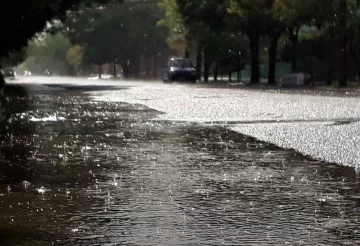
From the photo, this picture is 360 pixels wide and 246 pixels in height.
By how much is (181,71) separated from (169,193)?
5540 cm

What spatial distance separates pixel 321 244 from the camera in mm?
6172

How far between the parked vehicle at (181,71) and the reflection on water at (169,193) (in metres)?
48.7

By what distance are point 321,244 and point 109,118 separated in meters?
14.6

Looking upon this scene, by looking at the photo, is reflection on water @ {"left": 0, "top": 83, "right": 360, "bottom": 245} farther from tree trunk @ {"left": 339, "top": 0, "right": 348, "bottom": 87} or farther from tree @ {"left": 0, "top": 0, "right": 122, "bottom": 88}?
tree trunk @ {"left": 339, "top": 0, "right": 348, "bottom": 87}

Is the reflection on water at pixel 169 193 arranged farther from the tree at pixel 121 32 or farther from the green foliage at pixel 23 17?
the tree at pixel 121 32

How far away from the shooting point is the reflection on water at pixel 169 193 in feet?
21.6

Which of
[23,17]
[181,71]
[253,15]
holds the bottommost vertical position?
[181,71]

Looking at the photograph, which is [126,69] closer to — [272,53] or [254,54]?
[254,54]

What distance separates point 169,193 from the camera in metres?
8.61

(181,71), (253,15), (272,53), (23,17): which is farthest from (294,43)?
(23,17)

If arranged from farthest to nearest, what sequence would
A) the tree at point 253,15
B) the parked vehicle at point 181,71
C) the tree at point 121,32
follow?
the tree at point 121,32 → the parked vehicle at point 181,71 → the tree at point 253,15

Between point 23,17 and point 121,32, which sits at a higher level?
point 121,32

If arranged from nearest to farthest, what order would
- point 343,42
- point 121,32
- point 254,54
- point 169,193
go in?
point 169,193, point 343,42, point 254,54, point 121,32

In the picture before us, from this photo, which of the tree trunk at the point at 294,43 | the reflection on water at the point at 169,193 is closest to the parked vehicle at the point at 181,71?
the tree trunk at the point at 294,43
